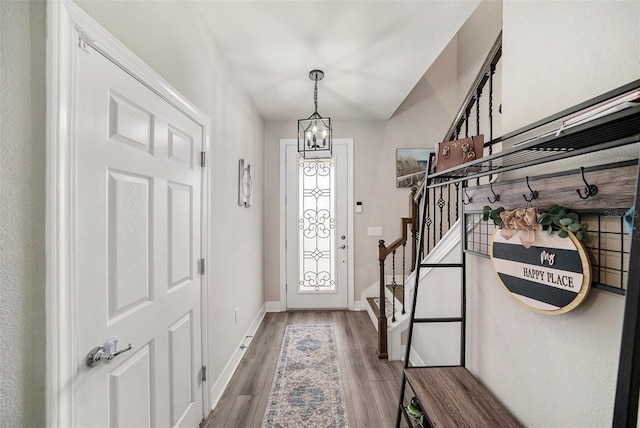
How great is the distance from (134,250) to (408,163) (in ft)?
11.3

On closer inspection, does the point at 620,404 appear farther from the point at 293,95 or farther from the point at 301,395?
the point at 293,95

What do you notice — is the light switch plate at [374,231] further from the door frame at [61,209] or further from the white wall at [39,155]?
the door frame at [61,209]

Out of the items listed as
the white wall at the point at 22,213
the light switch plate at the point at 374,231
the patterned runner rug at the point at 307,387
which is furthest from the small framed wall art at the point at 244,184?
the white wall at the point at 22,213

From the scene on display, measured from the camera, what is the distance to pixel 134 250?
118 centimetres

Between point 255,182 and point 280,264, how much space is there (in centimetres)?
122

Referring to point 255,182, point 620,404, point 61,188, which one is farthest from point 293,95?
point 620,404

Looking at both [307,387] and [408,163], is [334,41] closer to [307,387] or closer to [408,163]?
[408,163]

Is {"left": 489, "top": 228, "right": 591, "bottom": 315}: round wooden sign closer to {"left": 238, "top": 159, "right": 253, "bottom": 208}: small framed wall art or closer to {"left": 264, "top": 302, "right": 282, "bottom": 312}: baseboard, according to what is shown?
{"left": 238, "top": 159, "right": 253, "bottom": 208}: small framed wall art

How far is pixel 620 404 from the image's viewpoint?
513 mm

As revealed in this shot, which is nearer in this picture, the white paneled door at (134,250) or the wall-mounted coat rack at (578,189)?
the wall-mounted coat rack at (578,189)

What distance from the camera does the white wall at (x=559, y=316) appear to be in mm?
840

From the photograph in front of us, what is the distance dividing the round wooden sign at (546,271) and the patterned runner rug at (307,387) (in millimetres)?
1409

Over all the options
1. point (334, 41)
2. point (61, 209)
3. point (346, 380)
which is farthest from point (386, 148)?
point (61, 209)

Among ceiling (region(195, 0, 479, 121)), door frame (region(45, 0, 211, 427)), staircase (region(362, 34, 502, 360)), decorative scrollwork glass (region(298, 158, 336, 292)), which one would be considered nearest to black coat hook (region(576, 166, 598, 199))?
staircase (region(362, 34, 502, 360))
